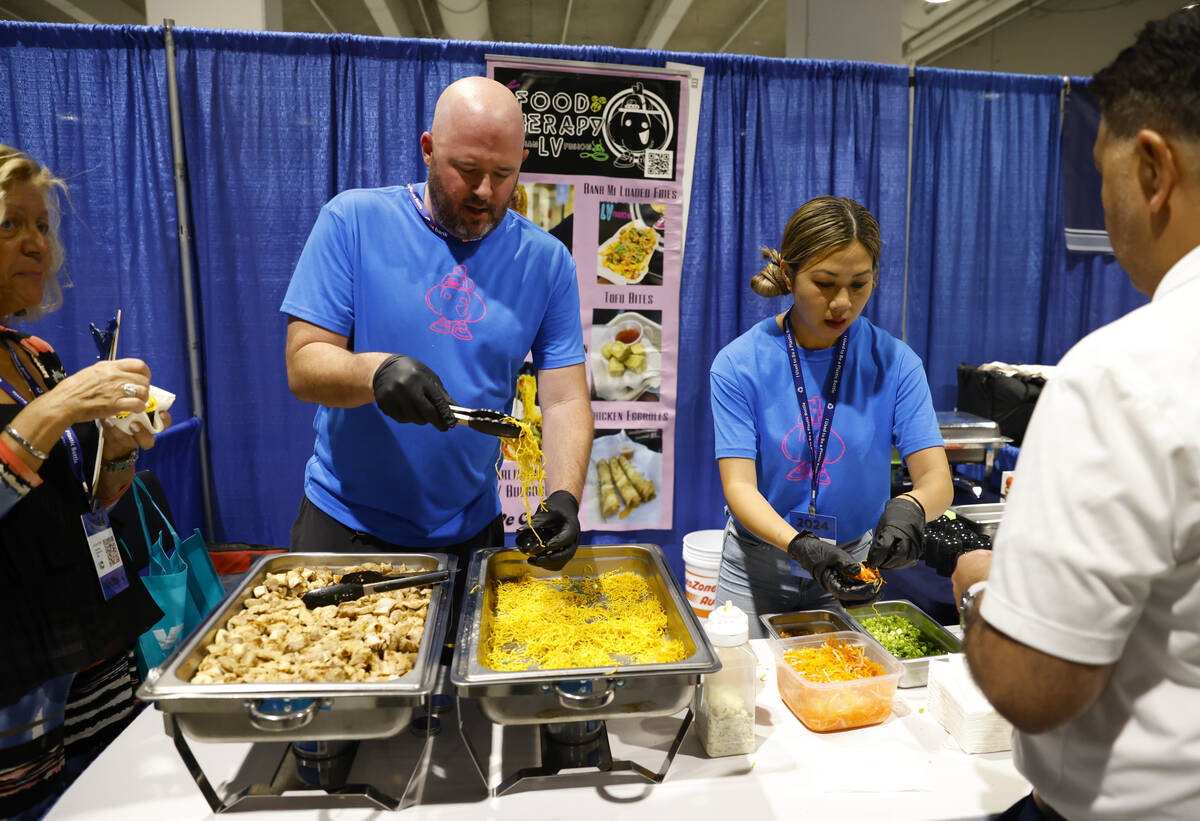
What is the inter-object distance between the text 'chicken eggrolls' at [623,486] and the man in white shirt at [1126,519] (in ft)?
10.7

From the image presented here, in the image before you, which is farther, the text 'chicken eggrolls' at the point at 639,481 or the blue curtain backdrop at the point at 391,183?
the text 'chicken eggrolls' at the point at 639,481

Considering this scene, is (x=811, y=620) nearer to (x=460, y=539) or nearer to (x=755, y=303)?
(x=460, y=539)

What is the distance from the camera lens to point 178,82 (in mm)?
3646

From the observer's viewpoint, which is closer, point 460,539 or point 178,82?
point 460,539

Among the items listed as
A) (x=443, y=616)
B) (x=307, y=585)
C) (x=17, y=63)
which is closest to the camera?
(x=443, y=616)

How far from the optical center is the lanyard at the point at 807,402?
220 cm

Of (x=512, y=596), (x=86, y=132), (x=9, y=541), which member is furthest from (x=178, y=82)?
(x=512, y=596)

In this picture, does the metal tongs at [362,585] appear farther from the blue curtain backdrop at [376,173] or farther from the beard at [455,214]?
the blue curtain backdrop at [376,173]

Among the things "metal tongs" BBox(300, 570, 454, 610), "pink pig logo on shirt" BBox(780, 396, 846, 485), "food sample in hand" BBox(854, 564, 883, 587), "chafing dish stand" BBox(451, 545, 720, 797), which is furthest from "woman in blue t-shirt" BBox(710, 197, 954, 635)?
"metal tongs" BBox(300, 570, 454, 610)

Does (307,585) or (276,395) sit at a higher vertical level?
(276,395)

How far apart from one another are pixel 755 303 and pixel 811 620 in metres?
2.62

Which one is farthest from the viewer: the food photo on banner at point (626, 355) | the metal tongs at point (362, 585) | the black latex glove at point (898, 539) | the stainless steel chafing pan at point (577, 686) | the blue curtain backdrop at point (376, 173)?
the food photo on banner at point (626, 355)

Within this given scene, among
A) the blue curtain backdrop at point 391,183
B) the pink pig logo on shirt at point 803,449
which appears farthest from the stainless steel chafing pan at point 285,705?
the blue curtain backdrop at point 391,183

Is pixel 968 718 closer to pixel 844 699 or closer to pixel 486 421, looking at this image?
pixel 844 699
